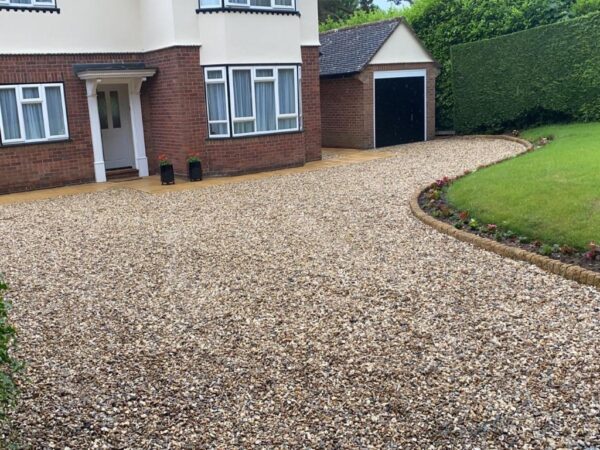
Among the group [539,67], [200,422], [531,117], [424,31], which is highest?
[424,31]

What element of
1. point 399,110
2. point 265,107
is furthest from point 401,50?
point 265,107

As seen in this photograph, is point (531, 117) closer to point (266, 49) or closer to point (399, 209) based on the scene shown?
point (266, 49)

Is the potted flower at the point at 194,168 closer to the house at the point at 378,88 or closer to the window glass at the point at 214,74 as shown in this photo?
the window glass at the point at 214,74

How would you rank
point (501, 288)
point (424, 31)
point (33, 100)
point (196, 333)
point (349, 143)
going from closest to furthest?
point (196, 333), point (501, 288), point (33, 100), point (349, 143), point (424, 31)

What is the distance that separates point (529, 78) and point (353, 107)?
5.24m

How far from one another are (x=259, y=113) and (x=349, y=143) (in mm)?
5551

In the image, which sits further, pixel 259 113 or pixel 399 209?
pixel 259 113

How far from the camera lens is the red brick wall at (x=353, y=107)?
18625 millimetres

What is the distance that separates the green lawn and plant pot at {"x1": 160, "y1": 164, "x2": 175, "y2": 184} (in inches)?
254

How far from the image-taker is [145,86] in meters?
15.0

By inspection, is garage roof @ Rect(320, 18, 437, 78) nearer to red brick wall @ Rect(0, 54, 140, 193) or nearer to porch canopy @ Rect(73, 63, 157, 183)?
porch canopy @ Rect(73, 63, 157, 183)

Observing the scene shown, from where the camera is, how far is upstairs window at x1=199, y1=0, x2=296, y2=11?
13617mm

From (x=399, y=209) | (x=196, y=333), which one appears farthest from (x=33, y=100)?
(x=196, y=333)

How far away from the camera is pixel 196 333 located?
5035 millimetres
